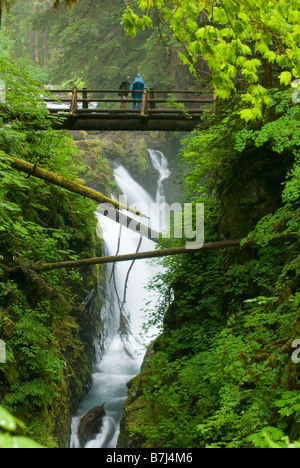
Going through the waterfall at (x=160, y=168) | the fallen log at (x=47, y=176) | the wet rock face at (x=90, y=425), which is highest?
the waterfall at (x=160, y=168)

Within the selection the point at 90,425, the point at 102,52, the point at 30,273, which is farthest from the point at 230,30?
the point at 102,52

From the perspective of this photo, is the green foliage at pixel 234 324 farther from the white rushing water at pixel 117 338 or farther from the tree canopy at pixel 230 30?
the tree canopy at pixel 230 30

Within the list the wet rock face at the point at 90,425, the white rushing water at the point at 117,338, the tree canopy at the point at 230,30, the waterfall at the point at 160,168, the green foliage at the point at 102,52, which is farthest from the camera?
the green foliage at the point at 102,52

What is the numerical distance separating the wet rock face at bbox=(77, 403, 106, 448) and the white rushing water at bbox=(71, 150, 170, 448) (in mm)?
116

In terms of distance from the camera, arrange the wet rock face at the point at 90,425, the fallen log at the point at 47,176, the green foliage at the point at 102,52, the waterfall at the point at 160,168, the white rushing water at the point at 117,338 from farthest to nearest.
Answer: the green foliage at the point at 102,52 < the waterfall at the point at 160,168 < the white rushing water at the point at 117,338 < the wet rock face at the point at 90,425 < the fallen log at the point at 47,176

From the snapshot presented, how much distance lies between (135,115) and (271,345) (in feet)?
28.2

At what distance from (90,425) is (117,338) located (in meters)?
5.52

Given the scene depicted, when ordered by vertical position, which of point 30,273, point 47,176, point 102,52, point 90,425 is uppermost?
point 102,52

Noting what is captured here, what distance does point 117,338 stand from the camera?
57.7 ft

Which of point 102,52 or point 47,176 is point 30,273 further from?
point 102,52

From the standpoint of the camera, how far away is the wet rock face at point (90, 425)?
38.7 ft

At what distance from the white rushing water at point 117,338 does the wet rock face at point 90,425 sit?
0.12 metres

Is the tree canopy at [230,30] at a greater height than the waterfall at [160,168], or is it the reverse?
the waterfall at [160,168]

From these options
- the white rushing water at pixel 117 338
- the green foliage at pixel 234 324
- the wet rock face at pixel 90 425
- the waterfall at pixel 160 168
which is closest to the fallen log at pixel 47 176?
the white rushing water at pixel 117 338
